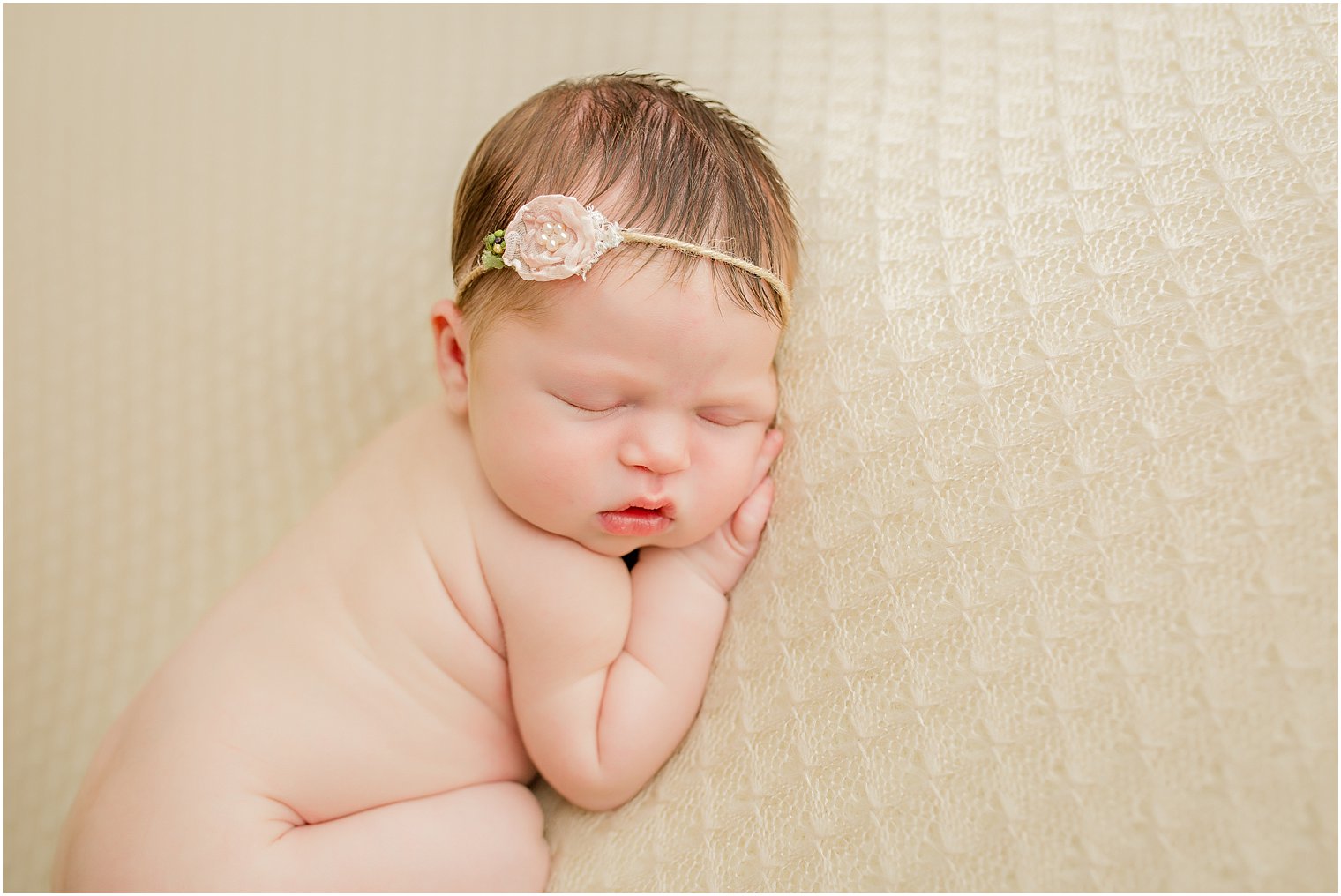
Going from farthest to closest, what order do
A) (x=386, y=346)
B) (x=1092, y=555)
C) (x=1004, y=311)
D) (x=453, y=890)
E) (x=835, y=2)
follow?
(x=386, y=346), (x=835, y=2), (x=453, y=890), (x=1004, y=311), (x=1092, y=555)

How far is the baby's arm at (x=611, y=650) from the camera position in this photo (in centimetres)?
118

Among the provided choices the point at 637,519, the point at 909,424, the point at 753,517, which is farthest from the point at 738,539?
the point at 909,424

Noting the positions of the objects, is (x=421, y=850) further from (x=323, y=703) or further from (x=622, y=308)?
(x=622, y=308)

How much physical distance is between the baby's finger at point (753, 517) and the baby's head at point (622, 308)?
0.9 inches

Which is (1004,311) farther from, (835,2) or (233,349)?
(233,349)

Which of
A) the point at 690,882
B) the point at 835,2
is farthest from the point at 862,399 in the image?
the point at 835,2

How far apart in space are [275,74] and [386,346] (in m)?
0.58

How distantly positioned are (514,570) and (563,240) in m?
0.38

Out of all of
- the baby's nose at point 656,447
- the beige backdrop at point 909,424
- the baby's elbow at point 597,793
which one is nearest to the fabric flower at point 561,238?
the baby's nose at point 656,447

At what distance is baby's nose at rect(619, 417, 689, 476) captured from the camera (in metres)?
1.09

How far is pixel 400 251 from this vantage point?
5.43ft

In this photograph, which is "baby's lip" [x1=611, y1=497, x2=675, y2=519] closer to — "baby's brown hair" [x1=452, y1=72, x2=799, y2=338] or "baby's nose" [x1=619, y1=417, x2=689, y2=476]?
"baby's nose" [x1=619, y1=417, x2=689, y2=476]

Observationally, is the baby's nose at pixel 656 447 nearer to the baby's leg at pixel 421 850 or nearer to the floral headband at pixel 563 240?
the floral headband at pixel 563 240

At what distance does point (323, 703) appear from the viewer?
3.94ft
